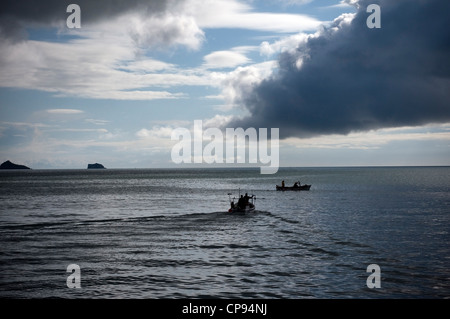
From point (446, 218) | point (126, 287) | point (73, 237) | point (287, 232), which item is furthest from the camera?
point (446, 218)

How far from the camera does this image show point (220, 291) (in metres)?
23.1

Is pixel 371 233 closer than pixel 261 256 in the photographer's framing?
No

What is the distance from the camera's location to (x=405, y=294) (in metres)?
22.7

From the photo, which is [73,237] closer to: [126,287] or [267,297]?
[126,287]

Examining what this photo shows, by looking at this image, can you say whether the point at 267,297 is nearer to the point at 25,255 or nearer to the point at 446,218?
the point at 25,255
